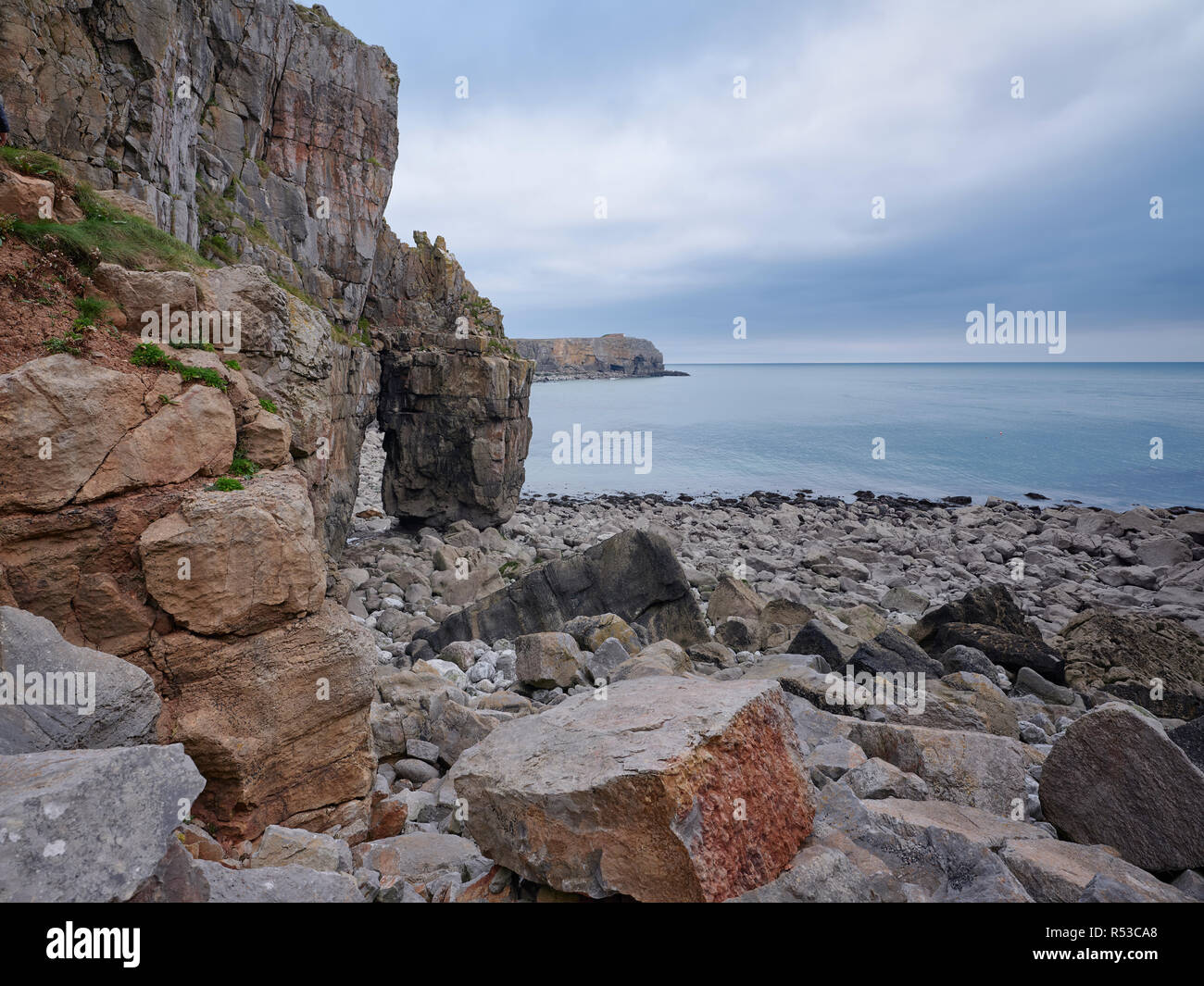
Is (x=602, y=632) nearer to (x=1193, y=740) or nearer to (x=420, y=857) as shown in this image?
(x=420, y=857)

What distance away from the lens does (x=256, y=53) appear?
28703 mm

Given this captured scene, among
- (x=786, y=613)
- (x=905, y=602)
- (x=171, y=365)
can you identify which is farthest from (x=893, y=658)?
(x=171, y=365)

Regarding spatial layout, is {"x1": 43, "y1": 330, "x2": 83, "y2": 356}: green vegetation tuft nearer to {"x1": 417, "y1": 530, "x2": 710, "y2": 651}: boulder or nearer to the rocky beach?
the rocky beach

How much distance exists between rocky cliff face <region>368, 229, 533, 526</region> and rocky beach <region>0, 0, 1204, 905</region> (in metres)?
16.0

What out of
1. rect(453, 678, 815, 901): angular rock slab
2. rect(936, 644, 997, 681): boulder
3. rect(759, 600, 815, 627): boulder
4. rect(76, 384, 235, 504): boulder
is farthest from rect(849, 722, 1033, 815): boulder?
rect(759, 600, 815, 627): boulder

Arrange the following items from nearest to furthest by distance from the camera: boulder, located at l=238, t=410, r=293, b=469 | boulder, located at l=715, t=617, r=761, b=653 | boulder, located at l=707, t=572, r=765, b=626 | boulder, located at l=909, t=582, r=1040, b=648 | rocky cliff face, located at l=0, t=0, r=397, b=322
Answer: boulder, located at l=238, t=410, r=293, b=469, rocky cliff face, located at l=0, t=0, r=397, b=322, boulder, located at l=909, t=582, r=1040, b=648, boulder, located at l=715, t=617, r=761, b=653, boulder, located at l=707, t=572, r=765, b=626

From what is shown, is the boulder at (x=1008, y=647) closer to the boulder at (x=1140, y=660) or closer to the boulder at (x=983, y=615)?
the boulder at (x=1140, y=660)

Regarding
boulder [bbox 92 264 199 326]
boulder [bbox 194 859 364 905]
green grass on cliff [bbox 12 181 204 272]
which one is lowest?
boulder [bbox 194 859 364 905]

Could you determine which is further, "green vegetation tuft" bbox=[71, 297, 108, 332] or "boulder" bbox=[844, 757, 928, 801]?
"green vegetation tuft" bbox=[71, 297, 108, 332]

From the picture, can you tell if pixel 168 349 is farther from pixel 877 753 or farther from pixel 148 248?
pixel 877 753

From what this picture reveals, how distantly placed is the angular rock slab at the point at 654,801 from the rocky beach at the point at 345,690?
29mm

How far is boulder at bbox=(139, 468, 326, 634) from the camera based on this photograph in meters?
7.40

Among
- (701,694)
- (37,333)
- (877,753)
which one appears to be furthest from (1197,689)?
(37,333)

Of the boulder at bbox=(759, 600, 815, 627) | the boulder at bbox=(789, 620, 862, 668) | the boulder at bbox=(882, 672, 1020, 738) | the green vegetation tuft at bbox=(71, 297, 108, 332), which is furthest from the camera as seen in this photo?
the boulder at bbox=(759, 600, 815, 627)
